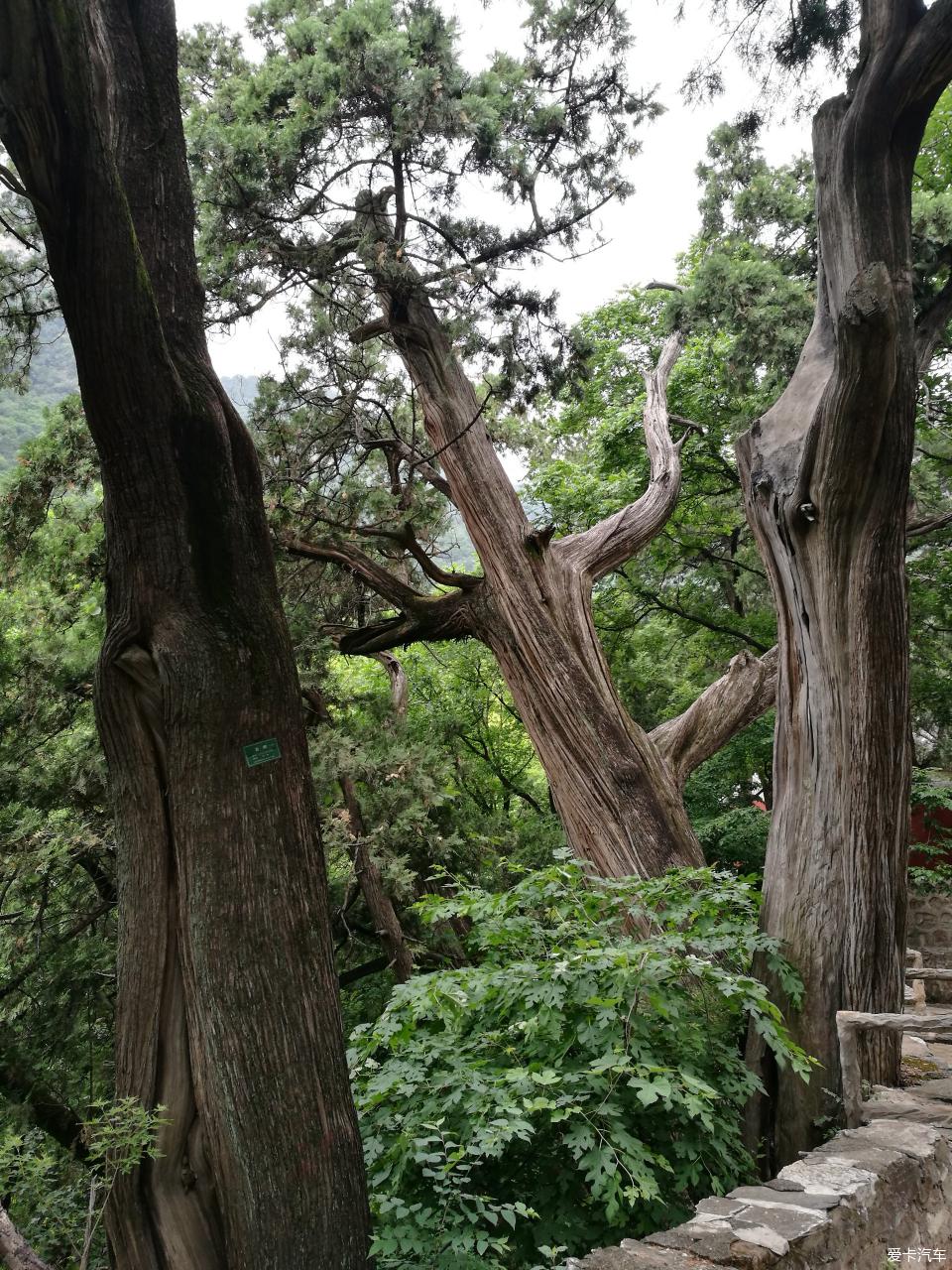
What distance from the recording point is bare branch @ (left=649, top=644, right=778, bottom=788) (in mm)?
7062

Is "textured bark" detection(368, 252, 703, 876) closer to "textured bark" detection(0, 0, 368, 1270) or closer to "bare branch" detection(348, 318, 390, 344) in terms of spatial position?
"bare branch" detection(348, 318, 390, 344)

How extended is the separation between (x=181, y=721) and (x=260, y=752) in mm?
310

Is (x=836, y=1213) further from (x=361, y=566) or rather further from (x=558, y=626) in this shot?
(x=361, y=566)

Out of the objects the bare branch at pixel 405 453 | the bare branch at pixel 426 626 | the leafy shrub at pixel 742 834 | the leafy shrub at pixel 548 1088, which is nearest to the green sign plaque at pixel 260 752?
the leafy shrub at pixel 548 1088

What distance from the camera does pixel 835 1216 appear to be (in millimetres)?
2836

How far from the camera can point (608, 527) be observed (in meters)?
7.71

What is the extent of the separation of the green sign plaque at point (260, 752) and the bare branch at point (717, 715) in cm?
422

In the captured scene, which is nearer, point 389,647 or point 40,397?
point 389,647

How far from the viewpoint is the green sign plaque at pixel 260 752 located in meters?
3.31

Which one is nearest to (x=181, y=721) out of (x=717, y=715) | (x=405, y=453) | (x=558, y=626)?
(x=558, y=626)

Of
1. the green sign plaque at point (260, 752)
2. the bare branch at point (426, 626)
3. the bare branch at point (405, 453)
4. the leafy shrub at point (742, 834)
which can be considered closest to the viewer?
the green sign plaque at point (260, 752)

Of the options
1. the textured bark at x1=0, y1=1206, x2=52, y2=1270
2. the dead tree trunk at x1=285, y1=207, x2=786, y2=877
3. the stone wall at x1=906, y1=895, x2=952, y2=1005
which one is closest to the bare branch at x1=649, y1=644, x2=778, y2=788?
the dead tree trunk at x1=285, y1=207, x2=786, y2=877

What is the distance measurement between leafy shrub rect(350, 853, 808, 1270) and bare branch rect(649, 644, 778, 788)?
3129 millimetres

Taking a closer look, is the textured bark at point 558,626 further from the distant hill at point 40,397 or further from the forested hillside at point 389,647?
the distant hill at point 40,397
